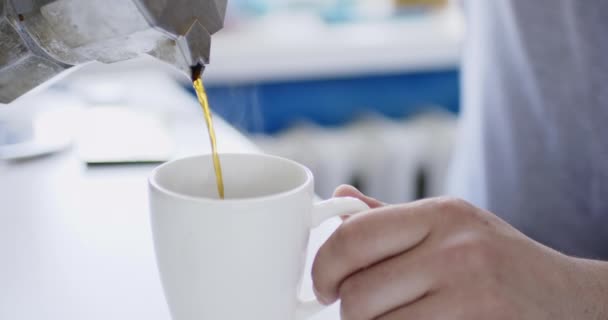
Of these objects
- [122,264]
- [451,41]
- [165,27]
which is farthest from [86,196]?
[451,41]

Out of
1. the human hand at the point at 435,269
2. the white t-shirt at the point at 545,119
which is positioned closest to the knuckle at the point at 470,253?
the human hand at the point at 435,269

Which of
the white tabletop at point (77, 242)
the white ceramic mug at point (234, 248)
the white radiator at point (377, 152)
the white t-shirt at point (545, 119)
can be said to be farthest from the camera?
the white radiator at point (377, 152)

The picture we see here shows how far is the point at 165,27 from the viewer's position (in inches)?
17.2

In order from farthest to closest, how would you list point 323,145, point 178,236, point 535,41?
point 323,145 < point 535,41 < point 178,236

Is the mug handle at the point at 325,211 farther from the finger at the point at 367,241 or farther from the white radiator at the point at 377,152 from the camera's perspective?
the white radiator at the point at 377,152

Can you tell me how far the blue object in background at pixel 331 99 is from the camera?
1.47 metres

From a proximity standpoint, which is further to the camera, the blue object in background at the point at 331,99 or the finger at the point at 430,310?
the blue object in background at the point at 331,99

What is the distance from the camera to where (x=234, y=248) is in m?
0.40

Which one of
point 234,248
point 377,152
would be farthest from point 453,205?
point 377,152

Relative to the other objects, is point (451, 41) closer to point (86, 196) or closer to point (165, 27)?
point (86, 196)

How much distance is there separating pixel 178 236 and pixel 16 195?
1.11 feet

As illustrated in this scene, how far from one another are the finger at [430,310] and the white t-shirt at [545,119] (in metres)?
0.40

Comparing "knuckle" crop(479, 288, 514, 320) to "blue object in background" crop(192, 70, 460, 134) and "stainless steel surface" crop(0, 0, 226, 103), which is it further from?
"blue object in background" crop(192, 70, 460, 134)

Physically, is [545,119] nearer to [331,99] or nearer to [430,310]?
[430,310]
